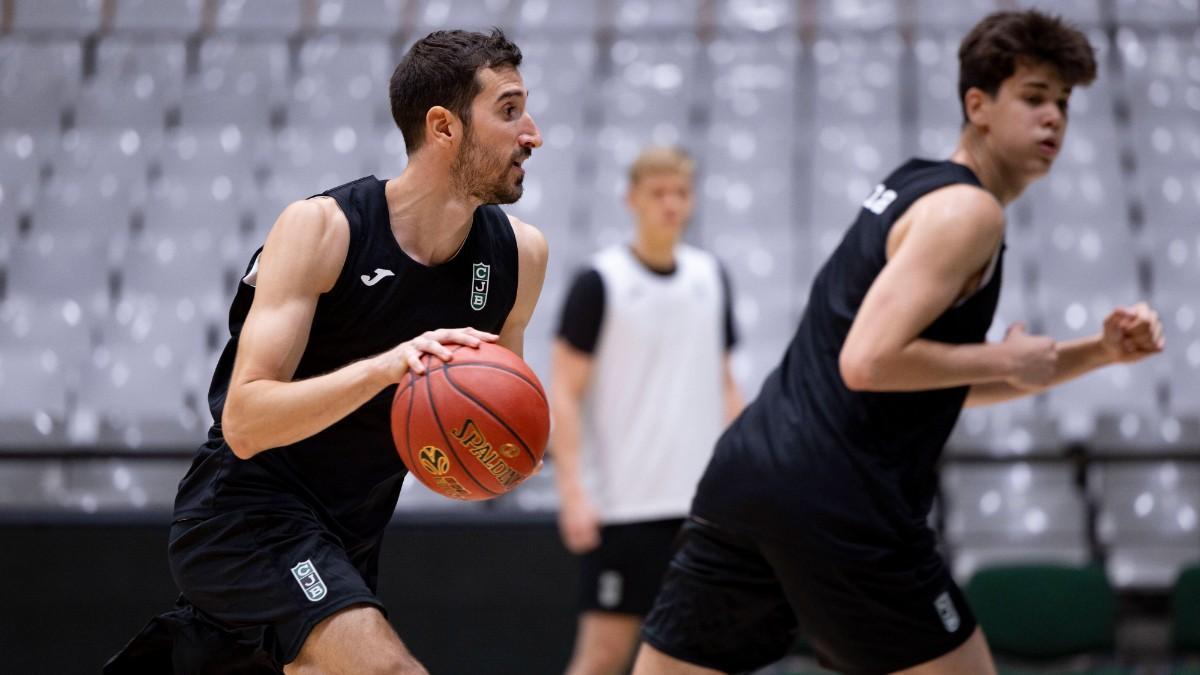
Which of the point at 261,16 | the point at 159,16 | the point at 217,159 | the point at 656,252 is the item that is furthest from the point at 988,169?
the point at 159,16

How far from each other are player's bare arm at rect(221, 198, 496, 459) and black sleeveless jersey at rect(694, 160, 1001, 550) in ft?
2.84

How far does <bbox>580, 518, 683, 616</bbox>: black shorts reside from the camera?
4773mm

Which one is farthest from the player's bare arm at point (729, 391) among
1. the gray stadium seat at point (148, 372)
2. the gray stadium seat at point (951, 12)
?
the gray stadium seat at point (951, 12)

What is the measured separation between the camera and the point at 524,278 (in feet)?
10.4

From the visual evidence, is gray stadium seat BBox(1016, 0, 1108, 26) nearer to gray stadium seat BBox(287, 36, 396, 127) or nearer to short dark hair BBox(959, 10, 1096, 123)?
gray stadium seat BBox(287, 36, 396, 127)

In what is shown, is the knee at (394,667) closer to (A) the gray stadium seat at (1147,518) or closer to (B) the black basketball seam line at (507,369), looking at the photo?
(B) the black basketball seam line at (507,369)

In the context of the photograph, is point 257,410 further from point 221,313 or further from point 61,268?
point 61,268

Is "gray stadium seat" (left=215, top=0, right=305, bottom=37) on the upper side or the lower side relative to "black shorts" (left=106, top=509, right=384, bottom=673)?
upper

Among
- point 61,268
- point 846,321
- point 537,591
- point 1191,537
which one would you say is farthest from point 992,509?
→ point 61,268

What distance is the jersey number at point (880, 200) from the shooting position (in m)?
3.13

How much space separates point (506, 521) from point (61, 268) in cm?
399

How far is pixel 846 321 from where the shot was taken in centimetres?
318

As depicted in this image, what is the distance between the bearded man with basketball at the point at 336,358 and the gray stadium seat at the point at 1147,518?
459 cm

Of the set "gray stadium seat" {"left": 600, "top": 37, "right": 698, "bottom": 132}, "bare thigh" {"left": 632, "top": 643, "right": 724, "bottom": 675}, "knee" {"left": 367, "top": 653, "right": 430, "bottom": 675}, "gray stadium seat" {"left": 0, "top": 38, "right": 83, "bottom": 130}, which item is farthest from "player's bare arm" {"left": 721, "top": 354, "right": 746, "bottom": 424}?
"gray stadium seat" {"left": 0, "top": 38, "right": 83, "bottom": 130}
